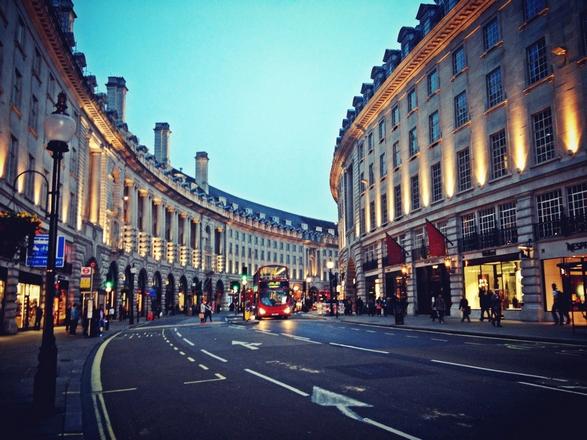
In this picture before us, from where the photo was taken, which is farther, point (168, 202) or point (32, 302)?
point (168, 202)

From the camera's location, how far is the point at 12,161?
25125 millimetres

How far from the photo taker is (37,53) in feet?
95.9

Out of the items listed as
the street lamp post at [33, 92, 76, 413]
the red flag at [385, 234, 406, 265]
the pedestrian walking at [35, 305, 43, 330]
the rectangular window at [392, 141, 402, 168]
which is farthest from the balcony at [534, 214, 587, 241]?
the pedestrian walking at [35, 305, 43, 330]

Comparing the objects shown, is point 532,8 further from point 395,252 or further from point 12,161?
point 12,161

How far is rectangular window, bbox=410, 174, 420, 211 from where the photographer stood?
3762 centimetres

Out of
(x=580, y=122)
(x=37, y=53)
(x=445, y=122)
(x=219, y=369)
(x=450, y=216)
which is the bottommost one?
(x=219, y=369)

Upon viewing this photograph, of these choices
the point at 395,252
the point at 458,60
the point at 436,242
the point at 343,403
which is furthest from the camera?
the point at 395,252

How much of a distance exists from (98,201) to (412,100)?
2693 cm

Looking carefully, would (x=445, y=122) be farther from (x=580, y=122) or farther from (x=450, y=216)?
(x=580, y=122)

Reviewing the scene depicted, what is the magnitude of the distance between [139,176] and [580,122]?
1801 inches

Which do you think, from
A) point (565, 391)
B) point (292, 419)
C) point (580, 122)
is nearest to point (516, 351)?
point (565, 391)

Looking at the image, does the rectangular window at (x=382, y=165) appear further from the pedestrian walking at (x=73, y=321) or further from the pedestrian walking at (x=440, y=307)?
the pedestrian walking at (x=73, y=321)

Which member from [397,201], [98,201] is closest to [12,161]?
[98,201]

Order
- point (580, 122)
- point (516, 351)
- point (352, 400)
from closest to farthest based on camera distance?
point (352, 400) < point (516, 351) < point (580, 122)
